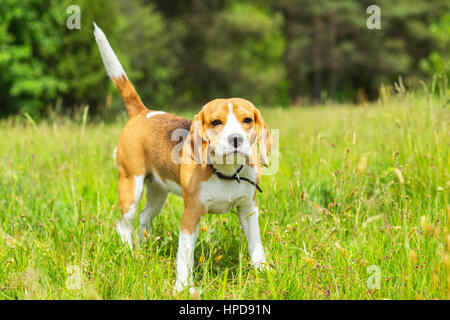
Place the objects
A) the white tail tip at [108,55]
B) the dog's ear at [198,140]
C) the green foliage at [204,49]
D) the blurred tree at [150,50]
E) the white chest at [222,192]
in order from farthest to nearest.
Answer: the blurred tree at [150,50] < the green foliage at [204,49] < the white tail tip at [108,55] < the white chest at [222,192] < the dog's ear at [198,140]

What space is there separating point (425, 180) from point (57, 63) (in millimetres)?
13120

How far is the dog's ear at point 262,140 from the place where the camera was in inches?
113

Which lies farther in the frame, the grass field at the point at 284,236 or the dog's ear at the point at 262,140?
the dog's ear at the point at 262,140

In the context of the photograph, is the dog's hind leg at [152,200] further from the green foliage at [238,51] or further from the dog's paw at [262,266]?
the green foliage at [238,51]

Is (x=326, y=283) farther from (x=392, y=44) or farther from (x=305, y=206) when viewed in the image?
(x=392, y=44)

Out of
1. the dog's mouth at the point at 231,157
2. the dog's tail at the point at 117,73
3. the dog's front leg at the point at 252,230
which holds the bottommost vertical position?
the dog's front leg at the point at 252,230

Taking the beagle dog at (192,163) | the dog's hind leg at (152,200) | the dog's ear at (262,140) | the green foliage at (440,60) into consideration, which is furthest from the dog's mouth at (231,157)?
the green foliage at (440,60)

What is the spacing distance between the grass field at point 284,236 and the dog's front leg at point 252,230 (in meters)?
0.08

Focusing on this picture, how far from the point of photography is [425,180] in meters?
3.97

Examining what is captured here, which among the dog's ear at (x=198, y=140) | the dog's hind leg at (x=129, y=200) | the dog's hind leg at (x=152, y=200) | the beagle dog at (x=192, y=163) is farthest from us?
the dog's hind leg at (x=152, y=200)

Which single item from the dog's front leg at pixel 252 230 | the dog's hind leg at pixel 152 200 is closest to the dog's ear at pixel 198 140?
the dog's front leg at pixel 252 230

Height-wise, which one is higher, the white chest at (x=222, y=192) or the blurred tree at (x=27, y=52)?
the blurred tree at (x=27, y=52)
